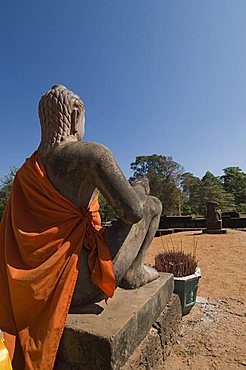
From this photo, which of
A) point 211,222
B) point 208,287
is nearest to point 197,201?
point 211,222

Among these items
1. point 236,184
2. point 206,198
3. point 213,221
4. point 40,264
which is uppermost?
point 236,184

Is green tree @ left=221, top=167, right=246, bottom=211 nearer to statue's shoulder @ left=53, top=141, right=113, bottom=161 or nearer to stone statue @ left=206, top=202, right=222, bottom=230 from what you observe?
stone statue @ left=206, top=202, right=222, bottom=230

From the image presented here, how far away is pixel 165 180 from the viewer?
Answer: 31141 mm

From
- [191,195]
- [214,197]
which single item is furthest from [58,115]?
[191,195]

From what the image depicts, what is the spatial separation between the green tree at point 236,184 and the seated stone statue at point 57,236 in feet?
114

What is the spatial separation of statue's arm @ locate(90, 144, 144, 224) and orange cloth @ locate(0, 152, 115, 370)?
27 cm

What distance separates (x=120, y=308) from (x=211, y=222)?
11.8m

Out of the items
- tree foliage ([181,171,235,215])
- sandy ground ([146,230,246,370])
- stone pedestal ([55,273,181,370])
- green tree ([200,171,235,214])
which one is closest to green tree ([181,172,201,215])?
tree foliage ([181,171,235,215])

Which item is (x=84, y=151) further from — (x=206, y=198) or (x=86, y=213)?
(x=206, y=198)

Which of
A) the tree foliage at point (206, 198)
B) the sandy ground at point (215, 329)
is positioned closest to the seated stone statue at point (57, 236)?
the sandy ground at point (215, 329)

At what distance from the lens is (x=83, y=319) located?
158 centimetres

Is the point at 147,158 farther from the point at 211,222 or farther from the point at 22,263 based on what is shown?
the point at 22,263

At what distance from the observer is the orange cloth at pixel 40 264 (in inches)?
57.1

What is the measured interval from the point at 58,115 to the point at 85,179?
1.56ft
